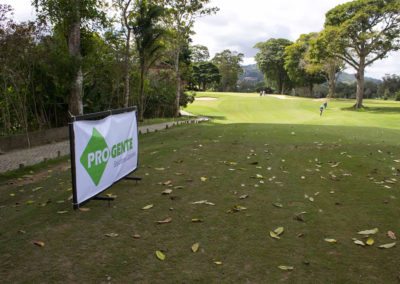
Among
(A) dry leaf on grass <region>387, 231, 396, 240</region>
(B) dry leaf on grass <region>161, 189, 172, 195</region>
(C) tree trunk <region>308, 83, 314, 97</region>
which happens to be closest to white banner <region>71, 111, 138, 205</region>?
(B) dry leaf on grass <region>161, 189, 172, 195</region>

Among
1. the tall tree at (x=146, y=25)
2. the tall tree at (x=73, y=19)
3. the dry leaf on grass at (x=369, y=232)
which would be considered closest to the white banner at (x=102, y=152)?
the dry leaf on grass at (x=369, y=232)

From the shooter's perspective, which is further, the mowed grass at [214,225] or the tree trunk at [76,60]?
the tree trunk at [76,60]

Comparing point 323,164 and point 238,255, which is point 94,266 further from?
point 323,164

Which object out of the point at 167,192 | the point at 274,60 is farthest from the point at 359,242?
the point at 274,60

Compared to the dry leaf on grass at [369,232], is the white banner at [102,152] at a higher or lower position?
higher

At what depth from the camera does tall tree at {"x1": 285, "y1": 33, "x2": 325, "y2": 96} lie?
57750 mm

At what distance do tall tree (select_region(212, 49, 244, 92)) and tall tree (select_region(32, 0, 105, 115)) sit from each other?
251 feet

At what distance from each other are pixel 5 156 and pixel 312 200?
8.95m

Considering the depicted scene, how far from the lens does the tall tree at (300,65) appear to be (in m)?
57.8

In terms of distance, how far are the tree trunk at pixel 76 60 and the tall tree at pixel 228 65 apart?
76398mm

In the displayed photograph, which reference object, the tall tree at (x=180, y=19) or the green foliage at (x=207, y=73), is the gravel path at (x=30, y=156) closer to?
the tall tree at (x=180, y=19)

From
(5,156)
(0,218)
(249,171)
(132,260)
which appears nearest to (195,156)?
(249,171)

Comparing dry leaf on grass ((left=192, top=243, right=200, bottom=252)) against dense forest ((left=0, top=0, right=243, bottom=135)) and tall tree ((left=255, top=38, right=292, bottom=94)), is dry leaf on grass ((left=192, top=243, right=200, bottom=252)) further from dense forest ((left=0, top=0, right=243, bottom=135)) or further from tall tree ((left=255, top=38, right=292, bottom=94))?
tall tree ((left=255, top=38, right=292, bottom=94))

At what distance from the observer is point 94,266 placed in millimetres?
3396
